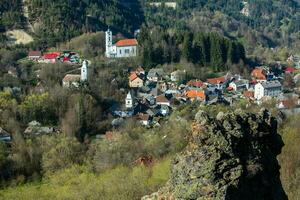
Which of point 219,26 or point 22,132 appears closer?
point 22,132

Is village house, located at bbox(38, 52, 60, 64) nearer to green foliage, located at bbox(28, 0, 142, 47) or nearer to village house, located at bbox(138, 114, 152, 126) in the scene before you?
green foliage, located at bbox(28, 0, 142, 47)

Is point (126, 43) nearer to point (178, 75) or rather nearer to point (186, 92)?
point (178, 75)

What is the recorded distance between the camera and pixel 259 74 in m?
60.2

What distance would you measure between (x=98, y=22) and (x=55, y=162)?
53.2m

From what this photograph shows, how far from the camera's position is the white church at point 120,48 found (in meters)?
64.0

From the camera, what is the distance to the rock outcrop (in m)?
8.12

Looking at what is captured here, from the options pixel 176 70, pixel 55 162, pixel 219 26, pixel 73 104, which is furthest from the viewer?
pixel 219 26

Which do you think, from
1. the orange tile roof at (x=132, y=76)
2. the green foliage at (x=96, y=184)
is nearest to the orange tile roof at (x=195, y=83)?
the orange tile roof at (x=132, y=76)

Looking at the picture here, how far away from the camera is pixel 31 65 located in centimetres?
5691

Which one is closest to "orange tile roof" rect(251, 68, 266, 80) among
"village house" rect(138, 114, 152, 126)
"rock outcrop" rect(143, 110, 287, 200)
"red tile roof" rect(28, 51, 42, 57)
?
"village house" rect(138, 114, 152, 126)

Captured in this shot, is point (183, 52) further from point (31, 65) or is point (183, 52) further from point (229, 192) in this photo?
point (229, 192)

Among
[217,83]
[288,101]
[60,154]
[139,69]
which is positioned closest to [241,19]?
[139,69]

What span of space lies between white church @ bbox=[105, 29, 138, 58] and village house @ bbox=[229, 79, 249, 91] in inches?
536

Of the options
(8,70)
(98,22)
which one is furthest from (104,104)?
(98,22)
